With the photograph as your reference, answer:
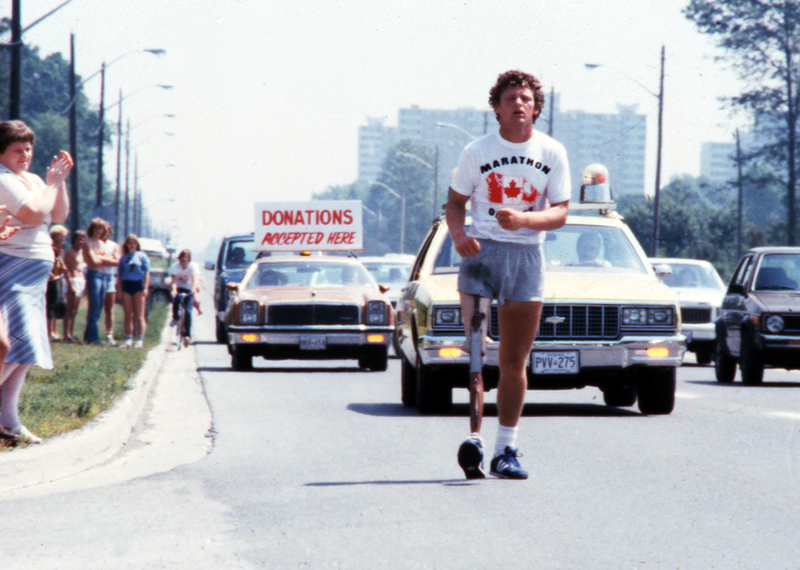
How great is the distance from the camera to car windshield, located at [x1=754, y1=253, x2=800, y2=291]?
15.9 meters

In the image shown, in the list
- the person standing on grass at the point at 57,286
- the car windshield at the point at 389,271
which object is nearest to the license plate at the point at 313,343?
the person standing on grass at the point at 57,286

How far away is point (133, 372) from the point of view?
1348 centimetres

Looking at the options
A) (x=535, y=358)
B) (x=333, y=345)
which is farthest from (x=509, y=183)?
(x=333, y=345)

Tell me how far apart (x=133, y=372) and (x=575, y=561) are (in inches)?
361

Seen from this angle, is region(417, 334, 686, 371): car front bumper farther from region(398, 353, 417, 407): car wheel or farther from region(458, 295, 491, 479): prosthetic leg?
region(458, 295, 491, 479): prosthetic leg

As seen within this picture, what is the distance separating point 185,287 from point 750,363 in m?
10.3

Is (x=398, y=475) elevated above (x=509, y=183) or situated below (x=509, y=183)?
below

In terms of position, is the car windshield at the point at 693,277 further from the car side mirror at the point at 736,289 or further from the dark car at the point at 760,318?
the car side mirror at the point at 736,289

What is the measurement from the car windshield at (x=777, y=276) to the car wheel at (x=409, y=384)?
6.16 m

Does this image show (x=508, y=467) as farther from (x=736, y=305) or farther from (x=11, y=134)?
(x=736, y=305)

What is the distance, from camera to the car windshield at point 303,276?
18156 mm

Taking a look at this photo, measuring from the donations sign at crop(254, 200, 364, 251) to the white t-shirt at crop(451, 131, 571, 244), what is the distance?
61.7 ft

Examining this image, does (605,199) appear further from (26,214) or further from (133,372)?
(26,214)

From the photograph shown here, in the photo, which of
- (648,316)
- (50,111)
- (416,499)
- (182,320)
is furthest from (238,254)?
(50,111)
